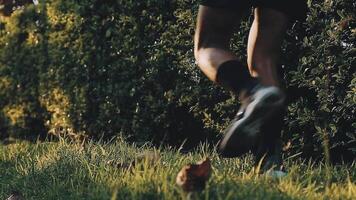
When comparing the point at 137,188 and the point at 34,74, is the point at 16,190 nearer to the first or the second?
the point at 137,188

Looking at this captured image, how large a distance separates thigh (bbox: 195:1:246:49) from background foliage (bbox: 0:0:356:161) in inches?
52.8

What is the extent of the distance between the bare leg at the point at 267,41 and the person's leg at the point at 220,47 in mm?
132

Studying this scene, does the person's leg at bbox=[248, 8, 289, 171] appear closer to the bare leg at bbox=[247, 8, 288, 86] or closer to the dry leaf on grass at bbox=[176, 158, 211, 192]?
the bare leg at bbox=[247, 8, 288, 86]

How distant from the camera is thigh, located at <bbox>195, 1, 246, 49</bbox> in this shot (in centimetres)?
297

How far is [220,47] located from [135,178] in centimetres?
69

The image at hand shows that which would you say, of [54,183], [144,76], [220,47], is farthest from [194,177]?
[144,76]

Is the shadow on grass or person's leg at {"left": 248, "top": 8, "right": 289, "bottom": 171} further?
the shadow on grass

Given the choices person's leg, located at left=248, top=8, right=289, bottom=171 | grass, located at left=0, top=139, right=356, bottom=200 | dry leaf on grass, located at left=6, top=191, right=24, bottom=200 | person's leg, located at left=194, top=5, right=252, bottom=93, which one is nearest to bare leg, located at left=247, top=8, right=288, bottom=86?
person's leg, located at left=248, top=8, right=289, bottom=171

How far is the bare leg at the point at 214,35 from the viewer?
298 cm

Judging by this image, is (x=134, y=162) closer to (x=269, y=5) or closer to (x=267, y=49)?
(x=267, y=49)

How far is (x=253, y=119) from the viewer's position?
2.73 m

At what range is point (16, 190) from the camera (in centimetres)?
378

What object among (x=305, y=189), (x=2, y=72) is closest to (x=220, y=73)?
(x=305, y=189)

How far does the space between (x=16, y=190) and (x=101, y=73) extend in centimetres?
286
